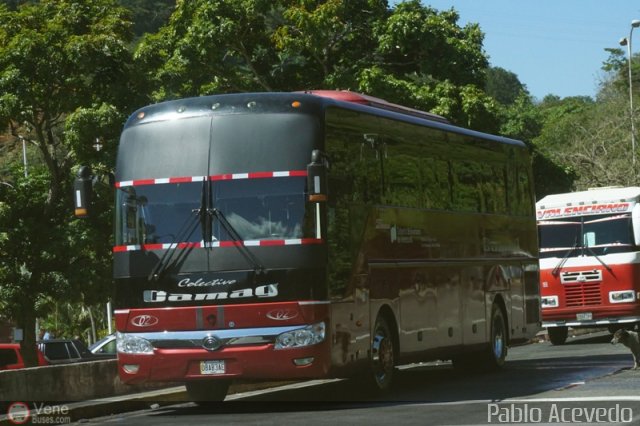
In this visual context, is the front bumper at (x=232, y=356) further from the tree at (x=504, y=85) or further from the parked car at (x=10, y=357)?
the tree at (x=504, y=85)

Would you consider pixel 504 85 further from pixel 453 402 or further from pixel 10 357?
pixel 453 402

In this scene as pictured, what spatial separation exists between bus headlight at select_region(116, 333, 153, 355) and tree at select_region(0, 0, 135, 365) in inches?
604

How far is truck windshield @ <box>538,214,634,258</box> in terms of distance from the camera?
29703mm

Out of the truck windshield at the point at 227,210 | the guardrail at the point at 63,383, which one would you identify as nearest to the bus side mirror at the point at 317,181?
the truck windshield at the point at 227,210

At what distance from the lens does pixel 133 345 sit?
16.3m

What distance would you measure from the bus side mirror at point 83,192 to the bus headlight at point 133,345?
1521mm

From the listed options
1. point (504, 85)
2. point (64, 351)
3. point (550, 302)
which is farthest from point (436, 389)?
point (504, 85)

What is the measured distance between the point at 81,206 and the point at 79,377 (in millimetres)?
2915

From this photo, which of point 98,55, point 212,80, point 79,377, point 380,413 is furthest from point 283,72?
point 380,413

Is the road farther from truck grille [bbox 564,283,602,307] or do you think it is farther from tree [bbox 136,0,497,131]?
tree [bbox 136,0,497,131]

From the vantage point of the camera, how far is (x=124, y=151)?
661 inches

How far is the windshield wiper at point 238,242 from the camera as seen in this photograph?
51.7 feet

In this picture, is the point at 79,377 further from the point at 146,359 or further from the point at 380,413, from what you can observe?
the point at 380,413

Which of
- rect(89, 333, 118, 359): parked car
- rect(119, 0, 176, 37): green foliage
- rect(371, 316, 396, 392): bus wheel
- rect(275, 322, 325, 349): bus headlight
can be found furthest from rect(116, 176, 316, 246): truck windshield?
rect(119, 0, 176, 37): green foliage
